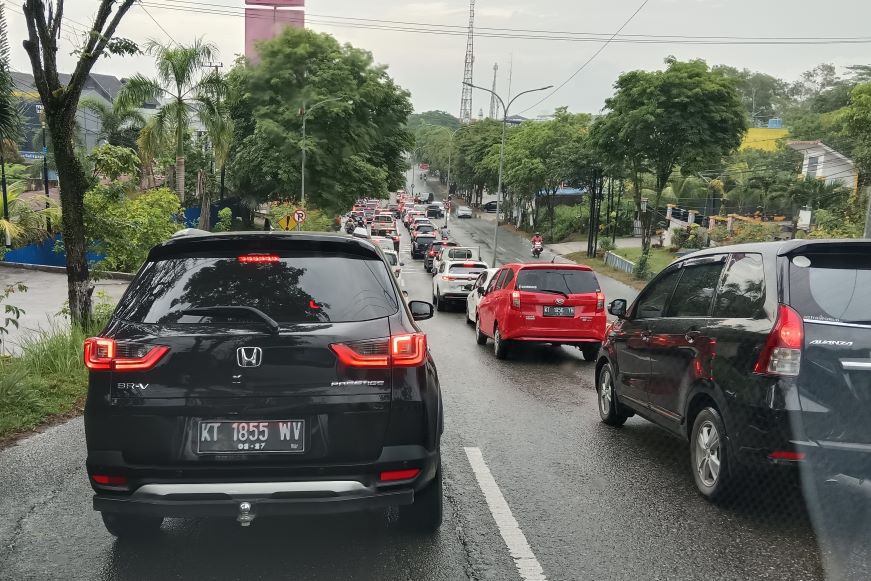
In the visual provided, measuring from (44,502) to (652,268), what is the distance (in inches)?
1533

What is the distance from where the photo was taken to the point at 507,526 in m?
4.94

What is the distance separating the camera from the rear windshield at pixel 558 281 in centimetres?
1326

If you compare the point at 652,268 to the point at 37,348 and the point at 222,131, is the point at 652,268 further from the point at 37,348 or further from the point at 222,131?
the point at 37,348

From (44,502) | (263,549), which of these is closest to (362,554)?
(263,549)

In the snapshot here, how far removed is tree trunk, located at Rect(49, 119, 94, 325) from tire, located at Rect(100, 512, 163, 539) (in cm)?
646

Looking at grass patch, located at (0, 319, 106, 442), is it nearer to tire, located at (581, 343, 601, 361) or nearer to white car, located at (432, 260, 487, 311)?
tire, located at (581, 343, 601, 361)

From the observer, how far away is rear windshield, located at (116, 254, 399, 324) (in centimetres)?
402

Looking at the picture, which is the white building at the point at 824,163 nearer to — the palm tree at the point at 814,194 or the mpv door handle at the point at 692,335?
the palm tree at the point at 814,194

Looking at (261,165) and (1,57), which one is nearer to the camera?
(1,57)

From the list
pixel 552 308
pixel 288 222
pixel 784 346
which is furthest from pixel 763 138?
pixel 784 346

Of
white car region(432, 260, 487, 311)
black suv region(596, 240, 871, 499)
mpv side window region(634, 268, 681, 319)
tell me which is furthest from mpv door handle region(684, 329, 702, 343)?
white car region(432, 260, 487, 311)

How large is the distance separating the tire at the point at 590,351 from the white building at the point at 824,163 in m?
43.7

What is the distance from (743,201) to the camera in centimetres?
5394

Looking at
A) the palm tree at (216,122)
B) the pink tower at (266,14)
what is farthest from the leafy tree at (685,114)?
the pink tower at (266,14)
